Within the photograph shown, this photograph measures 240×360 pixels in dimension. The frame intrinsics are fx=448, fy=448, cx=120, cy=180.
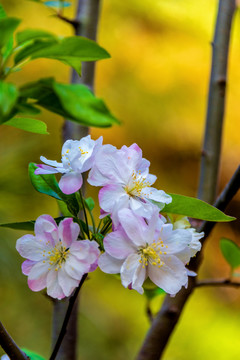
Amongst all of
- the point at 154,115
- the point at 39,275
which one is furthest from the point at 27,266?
the point at 154,115

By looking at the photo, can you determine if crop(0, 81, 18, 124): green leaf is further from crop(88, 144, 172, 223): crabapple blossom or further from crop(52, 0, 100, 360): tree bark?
crop(52, 0, 100, 360): tree bark

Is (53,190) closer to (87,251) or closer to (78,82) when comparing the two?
(87,251)

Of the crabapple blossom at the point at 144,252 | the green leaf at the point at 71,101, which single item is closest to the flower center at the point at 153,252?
the crabapple blossom at the point at 144,252

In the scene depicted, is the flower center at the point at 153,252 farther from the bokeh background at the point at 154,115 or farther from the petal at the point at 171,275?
the bokeh background at the point at 154,115

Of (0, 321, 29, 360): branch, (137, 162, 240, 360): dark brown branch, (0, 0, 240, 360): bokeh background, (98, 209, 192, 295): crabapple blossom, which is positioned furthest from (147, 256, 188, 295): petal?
(0, 0, 240, 360): bokeh background

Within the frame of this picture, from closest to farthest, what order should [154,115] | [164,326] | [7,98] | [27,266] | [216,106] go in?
[7,98] → [27,266] → [164,326] → [216,106] → [154,115]

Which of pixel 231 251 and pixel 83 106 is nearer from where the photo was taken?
pixel 83 106
